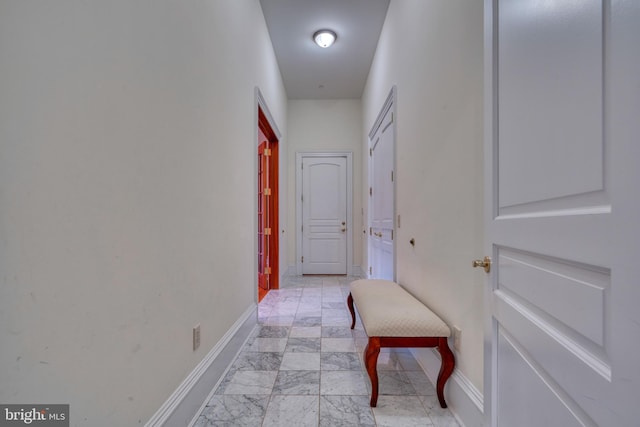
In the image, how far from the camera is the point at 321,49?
355 centimetres

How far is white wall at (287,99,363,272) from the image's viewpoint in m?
4.92

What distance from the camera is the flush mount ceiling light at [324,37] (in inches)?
127

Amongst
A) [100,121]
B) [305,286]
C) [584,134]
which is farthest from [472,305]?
[305,286]

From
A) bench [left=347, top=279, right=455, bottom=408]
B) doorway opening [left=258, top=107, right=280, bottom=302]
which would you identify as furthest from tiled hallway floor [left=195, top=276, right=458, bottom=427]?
doorway opening [left=258, top=107, right=280, bottom=302]

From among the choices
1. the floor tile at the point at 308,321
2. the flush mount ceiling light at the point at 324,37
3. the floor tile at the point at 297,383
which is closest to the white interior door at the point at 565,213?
the floor tile at the point at 297,383

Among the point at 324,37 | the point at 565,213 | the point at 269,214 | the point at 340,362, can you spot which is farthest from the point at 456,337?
the point at 324,37

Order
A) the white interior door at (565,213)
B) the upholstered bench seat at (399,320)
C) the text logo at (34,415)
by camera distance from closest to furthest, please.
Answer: the white interior door at (565,213) → the text logo at (34,415) → the upholstered bench seat at (399,320)

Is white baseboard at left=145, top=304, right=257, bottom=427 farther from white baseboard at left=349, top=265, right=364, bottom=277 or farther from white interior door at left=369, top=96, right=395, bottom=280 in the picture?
white baseboard at left=349, top=265, right=364, bottom=277

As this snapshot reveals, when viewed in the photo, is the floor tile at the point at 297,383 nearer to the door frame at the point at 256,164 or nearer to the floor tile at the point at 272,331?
the floor tile at the point at 272,331

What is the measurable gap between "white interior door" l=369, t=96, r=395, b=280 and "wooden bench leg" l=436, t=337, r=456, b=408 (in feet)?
3.74

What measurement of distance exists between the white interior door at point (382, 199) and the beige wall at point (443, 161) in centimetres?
33

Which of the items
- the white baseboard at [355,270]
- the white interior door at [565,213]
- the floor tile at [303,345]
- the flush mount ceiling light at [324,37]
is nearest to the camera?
Answer: the white interior door at [565,213]

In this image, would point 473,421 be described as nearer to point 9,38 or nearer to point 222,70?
point 9,38

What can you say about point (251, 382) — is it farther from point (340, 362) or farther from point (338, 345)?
point (338, 345)
